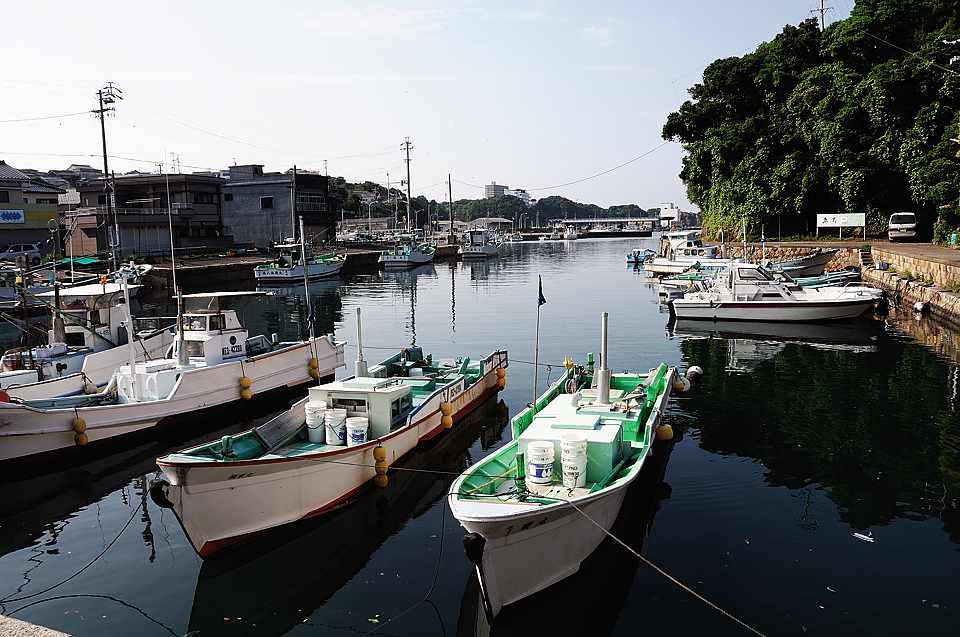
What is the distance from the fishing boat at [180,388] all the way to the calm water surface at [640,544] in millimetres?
589

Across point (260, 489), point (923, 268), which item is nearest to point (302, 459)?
point (260, 489)

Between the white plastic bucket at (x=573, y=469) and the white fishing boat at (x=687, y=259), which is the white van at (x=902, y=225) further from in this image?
the white plastic bucket at (x=573, y=469)

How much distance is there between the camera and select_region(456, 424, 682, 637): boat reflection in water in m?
8.44

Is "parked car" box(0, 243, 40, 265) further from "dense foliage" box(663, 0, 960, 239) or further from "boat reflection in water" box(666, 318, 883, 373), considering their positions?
"dense foliage" box(663, 0, 960, 239)

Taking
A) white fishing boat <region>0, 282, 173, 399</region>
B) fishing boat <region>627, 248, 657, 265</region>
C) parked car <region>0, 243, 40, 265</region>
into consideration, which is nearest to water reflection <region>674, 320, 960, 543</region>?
white fishing boat <region>0, 282, 173, 399</region>

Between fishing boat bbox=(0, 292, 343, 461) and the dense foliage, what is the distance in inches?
1413

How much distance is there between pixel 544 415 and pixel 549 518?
356cm

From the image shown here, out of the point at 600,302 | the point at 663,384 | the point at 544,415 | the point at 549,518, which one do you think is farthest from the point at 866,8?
the point at 549,518

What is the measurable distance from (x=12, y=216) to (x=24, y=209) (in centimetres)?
138

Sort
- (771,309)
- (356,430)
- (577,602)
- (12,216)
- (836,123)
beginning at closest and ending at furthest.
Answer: (577,602)
(356,430)
(771,309)
(836,123)
(12,216)

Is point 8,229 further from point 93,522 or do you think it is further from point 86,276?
point 93,522

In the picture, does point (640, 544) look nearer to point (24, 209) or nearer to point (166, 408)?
point (166, 408)

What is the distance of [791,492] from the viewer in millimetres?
12281

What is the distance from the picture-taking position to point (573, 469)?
972cm
